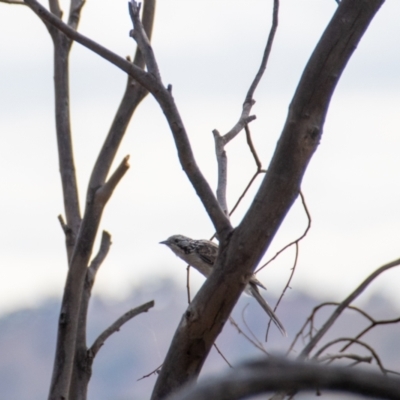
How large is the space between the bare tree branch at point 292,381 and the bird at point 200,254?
20.9 ft

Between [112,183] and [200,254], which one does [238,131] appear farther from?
[200,254]

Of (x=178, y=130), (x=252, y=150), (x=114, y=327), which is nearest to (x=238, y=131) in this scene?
(x=252, y=150)

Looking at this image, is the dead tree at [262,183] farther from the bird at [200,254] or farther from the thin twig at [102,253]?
the bird at [200,254]

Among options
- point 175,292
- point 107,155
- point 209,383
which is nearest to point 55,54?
point 107,155

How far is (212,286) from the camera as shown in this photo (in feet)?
11.6

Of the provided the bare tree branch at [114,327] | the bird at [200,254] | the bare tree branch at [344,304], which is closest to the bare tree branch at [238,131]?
the bare tree branch at [114,327]

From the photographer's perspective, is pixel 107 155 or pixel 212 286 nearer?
pixel 212 286

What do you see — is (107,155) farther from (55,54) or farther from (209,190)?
(209,190)

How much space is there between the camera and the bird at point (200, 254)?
8344mm

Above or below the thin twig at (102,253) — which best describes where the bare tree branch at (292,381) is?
below

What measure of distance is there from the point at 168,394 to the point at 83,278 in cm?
137

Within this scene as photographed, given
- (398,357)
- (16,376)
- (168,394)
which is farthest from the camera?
(16,376)

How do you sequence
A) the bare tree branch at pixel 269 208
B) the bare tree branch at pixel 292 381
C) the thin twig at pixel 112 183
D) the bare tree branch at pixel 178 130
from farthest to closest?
the thin twig at pixel 112 183 < the bare tree branch at pixel 178 130 < the bare tree branch at pixel 269 208 < the bare tree branch at pixel 292 381

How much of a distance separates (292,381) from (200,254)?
730 centimetres
